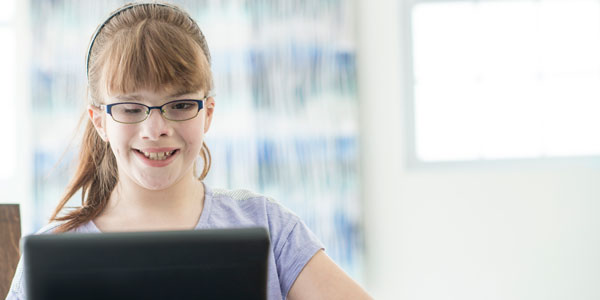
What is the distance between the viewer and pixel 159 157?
917mm

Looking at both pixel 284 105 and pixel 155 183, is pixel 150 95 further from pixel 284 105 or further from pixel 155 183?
pixel 284 105

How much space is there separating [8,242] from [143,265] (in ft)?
2.25

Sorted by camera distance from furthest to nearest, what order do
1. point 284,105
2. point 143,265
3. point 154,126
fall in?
point 284,105 < point 154,126 < point 143,265

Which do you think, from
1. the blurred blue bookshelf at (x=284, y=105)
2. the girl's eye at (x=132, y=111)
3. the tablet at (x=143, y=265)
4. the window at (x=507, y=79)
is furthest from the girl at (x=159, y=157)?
the window at (x=507, y=79)

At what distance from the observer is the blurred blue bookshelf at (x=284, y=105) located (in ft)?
9.45

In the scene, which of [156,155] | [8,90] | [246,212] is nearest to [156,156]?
[156,155]

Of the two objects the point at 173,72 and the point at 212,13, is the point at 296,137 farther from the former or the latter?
the point at 173,72

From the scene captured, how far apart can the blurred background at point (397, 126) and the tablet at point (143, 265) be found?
2335 mm

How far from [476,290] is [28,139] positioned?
8.33 ft

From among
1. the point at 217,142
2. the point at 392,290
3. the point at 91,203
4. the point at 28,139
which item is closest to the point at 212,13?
the point at 217,142

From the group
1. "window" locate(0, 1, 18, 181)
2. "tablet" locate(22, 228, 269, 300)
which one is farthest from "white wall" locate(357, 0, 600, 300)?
"tablet" locate(22, 228, 269, 300)

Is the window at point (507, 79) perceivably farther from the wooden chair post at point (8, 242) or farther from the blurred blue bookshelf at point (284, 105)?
the wooden chair post at point (8, 242)

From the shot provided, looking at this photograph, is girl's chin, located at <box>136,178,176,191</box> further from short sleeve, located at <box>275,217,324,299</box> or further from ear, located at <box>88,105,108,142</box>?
short sleeve, located at <box>275,217,324,299</box>

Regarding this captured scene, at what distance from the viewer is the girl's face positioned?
0.88 m
